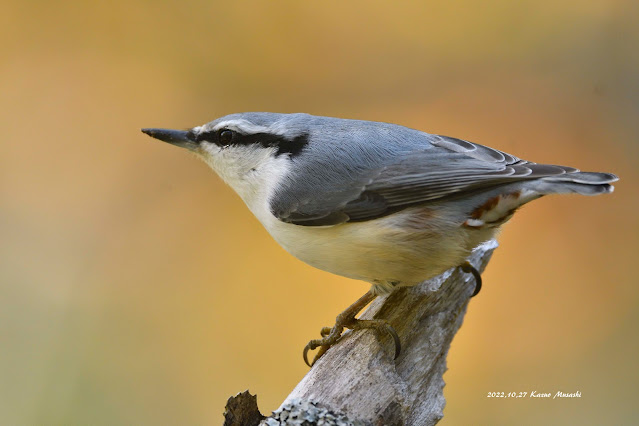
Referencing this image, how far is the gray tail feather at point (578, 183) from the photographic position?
5.67 feet

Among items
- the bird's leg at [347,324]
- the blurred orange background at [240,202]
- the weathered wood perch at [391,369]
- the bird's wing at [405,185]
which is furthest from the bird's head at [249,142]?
the blurred orange background at [240,202]

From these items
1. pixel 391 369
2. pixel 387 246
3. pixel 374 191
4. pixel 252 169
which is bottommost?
pixel 391 369

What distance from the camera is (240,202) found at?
373 cm

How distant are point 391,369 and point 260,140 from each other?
0.90m

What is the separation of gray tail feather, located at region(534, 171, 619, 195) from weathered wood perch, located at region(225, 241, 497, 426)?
0.64 metres

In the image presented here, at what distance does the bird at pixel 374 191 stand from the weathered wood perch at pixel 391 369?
8 centimetres

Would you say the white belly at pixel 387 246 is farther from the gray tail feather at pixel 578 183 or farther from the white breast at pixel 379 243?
the gray tail feather at pixel 578 183

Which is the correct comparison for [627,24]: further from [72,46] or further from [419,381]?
[72,46]

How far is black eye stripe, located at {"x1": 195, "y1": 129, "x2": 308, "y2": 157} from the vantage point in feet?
6.96

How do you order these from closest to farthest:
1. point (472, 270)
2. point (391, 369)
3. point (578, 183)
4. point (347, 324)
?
point (578, 183) < point (391, 369) < point (347, 324) < point (472, 270)

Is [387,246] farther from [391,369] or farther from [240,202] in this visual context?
[240,202]

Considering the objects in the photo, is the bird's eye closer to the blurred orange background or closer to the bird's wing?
the bird's wing

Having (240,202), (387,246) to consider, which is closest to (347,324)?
(387,246)

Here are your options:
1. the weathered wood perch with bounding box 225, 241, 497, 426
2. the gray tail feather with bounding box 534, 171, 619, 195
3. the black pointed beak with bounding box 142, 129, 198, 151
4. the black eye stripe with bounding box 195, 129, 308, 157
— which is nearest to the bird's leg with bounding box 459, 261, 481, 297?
the weathered wood perch with bounding box 225, 241, 497, 426
